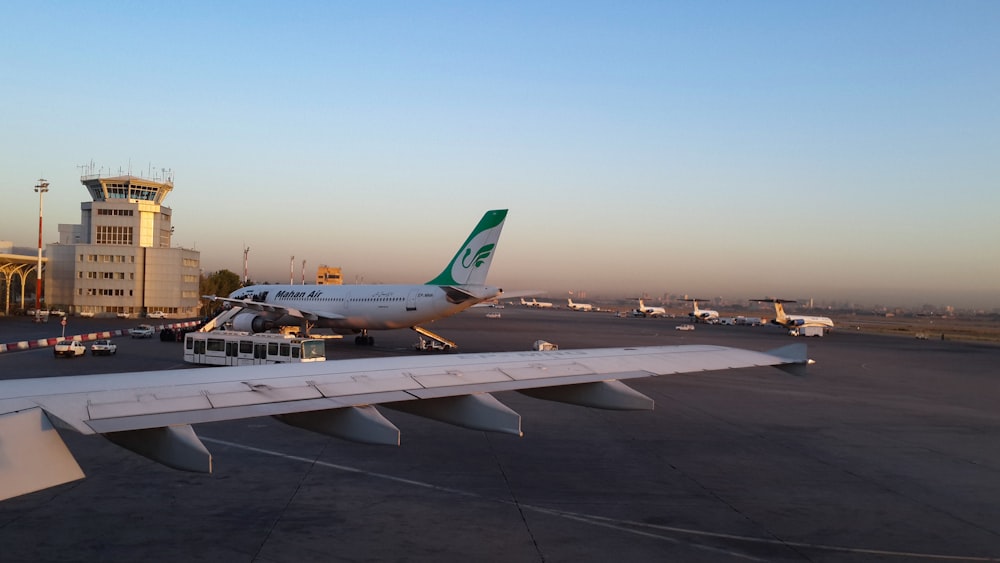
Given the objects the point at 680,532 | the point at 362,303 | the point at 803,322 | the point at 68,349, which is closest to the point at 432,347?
the point at 362,303

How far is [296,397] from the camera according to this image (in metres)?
6.27

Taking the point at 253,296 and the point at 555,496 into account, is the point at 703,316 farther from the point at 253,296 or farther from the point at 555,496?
the point at 555,496

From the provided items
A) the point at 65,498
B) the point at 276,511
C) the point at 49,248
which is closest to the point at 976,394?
the point at 276,511

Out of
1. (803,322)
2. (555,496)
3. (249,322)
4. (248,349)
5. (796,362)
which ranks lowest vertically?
(555,496)

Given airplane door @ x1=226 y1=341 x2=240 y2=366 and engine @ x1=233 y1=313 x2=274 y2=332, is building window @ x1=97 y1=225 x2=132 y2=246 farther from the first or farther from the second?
airplane door @ x1=226 y1=341 x2=240 y2=366

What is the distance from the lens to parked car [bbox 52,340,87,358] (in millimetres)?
34344

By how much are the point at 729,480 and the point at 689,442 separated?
3.59m

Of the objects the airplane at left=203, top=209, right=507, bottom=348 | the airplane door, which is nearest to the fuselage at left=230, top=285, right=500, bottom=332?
the airplane at left=203, top=209, right=507, bottom=348

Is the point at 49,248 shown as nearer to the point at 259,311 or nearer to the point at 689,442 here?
the point at 259,311

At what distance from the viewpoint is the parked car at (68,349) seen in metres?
34.3

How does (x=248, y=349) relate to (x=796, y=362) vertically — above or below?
below

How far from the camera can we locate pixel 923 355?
52156 millimetres

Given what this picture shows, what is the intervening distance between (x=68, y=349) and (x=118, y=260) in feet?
171

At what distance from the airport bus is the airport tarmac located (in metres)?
11.6
